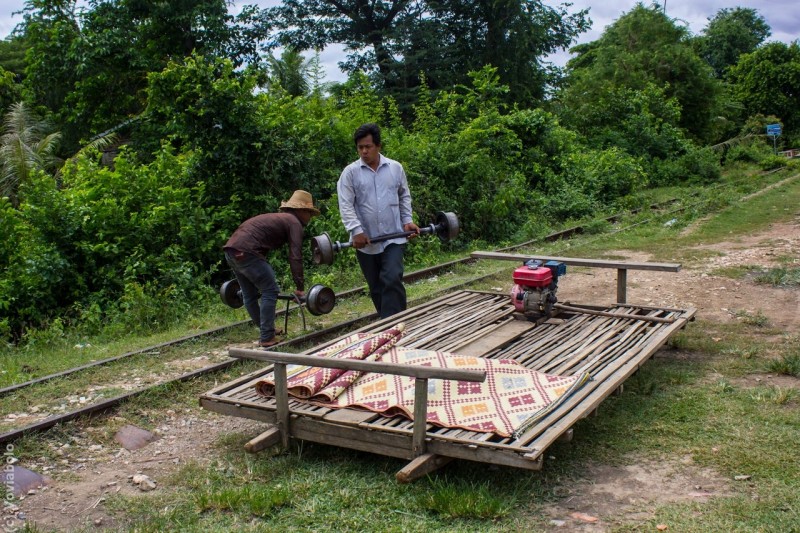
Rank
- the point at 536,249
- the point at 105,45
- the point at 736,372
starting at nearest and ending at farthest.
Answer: the point at 736,372
the point at 536,249
the point at 105,45

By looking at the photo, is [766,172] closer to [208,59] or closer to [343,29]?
[343,29]

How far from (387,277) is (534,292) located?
1362mm

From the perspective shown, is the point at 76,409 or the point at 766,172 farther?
the point at 766,172

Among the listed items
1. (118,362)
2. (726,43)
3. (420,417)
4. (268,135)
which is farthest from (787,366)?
(726,43)

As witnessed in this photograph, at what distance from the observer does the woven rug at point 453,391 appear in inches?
172

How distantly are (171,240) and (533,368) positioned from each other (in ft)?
24.9

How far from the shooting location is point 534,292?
6.70m

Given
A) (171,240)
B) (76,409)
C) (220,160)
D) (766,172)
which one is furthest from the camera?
(766,172)

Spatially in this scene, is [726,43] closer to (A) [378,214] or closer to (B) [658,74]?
(B) [658,74]

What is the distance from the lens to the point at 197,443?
17.2 feet

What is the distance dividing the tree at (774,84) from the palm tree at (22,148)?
1585 inches

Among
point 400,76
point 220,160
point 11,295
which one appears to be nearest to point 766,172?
point 400,76

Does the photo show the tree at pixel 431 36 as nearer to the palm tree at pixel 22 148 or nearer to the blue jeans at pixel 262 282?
the palm tree at pixel 22 148

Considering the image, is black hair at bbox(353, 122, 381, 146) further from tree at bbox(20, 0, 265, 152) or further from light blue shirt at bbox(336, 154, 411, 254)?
tree at bbox(20, 0, 265, 152)
